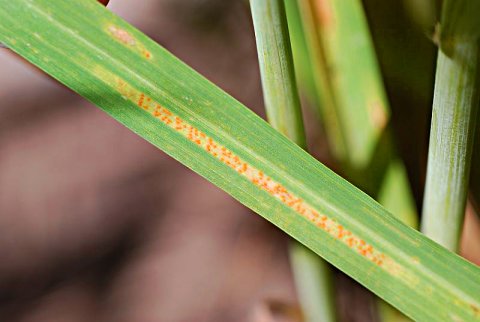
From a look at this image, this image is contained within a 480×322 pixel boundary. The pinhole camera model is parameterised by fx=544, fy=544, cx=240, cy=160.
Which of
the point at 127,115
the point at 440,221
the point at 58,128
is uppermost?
the point at 58,128

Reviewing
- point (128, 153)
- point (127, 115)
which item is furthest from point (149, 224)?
point (127, 115)

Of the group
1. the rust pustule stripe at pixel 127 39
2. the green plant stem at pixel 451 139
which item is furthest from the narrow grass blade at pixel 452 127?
the rust pustule stripe at pixel 127 39

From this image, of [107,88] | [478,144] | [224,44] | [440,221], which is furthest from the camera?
[224,44]

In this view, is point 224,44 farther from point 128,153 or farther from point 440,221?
point 440,221

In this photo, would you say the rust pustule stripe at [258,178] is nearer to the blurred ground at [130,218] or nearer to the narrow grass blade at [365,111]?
the narrow grass blade at [365,111]

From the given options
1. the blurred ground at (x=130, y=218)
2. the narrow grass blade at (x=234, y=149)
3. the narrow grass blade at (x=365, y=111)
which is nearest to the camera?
the narrow grass blade at (x=234, y=149)

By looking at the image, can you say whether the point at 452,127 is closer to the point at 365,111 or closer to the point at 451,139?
the point at 451,139

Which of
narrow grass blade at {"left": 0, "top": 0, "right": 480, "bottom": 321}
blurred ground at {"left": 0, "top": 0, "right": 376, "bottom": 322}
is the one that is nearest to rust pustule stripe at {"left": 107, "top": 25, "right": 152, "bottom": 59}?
narrow grass blade at {"left": 0, "top": 0, "right": 480, "bottom": 321}
